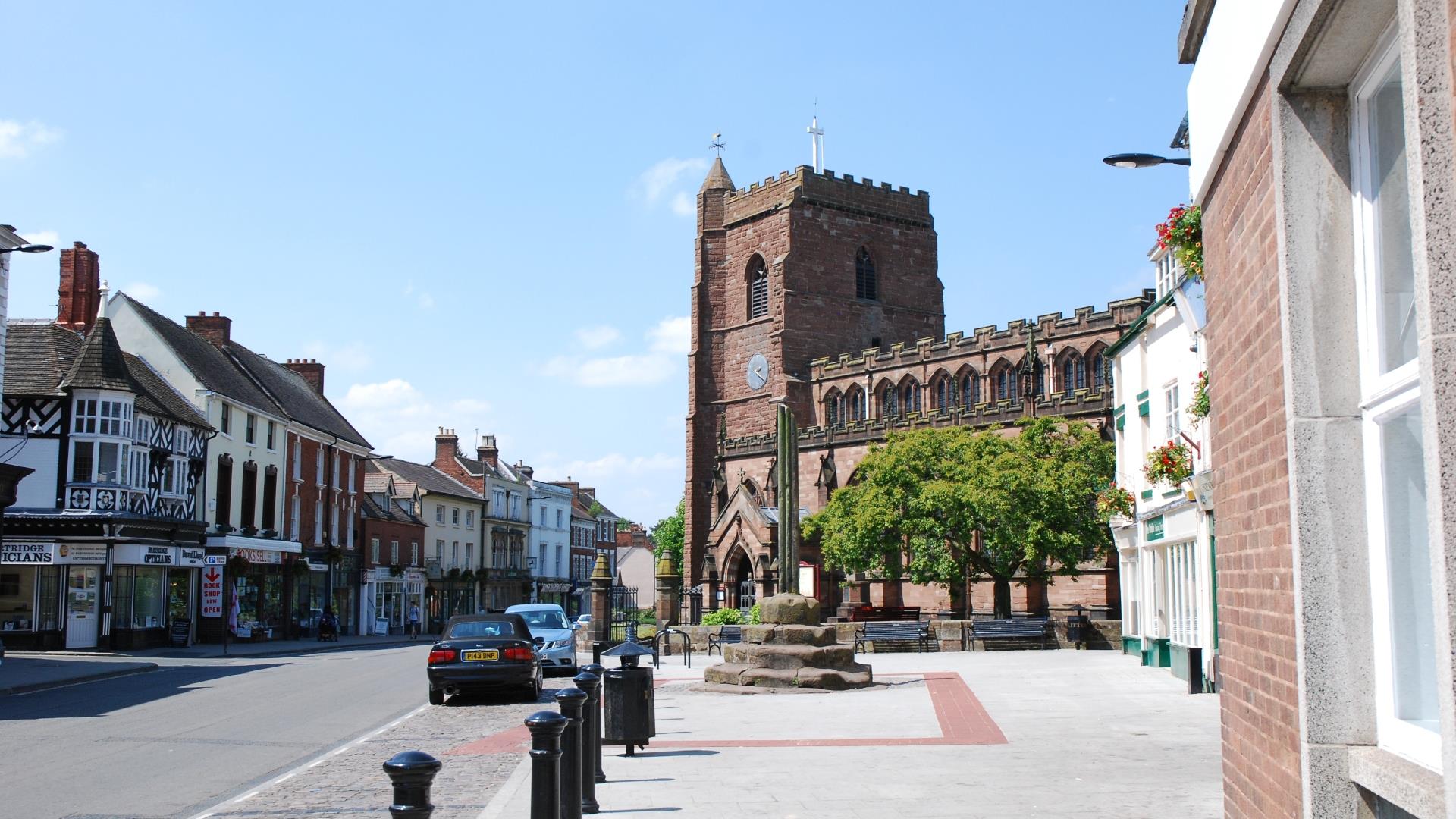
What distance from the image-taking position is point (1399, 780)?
10.8 feet

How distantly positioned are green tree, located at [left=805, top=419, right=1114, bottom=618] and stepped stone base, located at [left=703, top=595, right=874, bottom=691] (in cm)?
1787

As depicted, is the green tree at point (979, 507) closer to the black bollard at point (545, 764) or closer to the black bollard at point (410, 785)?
the black bollard at point (545, 764)

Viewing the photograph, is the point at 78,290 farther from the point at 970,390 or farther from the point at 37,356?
the point at 970,390

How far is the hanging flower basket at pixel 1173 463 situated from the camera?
1859 cm

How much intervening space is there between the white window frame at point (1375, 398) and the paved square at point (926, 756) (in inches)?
196

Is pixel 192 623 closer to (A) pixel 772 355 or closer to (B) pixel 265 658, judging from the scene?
(B) pixel 265 658

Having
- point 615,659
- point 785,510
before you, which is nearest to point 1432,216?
point 785,510

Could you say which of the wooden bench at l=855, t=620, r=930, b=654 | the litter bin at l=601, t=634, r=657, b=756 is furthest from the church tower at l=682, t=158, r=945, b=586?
the litter bin at l=601, t=634, r=657, b=756

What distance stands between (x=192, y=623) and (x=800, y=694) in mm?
28499

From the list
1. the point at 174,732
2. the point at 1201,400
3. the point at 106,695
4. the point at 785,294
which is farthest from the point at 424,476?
the point at 1201,400

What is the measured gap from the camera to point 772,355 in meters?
63.2

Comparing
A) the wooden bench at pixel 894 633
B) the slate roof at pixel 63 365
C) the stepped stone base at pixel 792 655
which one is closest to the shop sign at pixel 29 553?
the slate roof at pixel 63 365

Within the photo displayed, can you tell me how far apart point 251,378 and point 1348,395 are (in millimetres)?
50146

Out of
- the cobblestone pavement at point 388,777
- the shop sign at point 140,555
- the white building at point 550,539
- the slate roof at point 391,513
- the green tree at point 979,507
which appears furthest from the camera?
the white building at point 550,539
